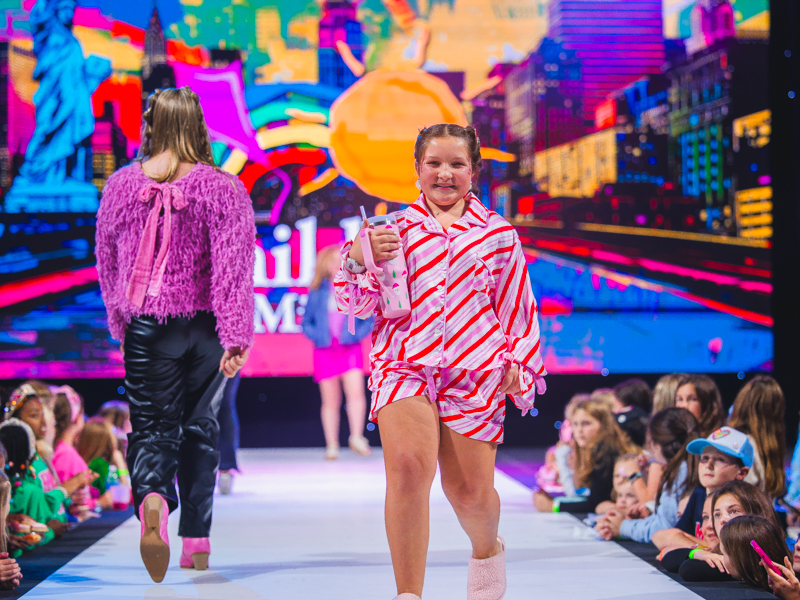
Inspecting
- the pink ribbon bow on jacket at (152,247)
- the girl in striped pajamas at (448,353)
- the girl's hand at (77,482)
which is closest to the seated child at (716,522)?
the girl in striped pajamas at (448,353)

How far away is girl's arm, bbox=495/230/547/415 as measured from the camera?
7.63 ft

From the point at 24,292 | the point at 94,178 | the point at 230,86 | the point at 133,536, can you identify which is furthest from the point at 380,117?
the point at 133,536

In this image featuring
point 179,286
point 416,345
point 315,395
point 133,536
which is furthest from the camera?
point 315,395

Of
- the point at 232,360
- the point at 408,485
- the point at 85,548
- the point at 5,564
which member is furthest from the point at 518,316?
the point at 85,548

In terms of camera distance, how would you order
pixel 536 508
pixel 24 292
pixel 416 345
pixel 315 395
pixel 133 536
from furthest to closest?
1. pixel 315 395
2. pixel 24 292
3. pixel 536 508
4. pixel 133 536
5. pixel 416 345

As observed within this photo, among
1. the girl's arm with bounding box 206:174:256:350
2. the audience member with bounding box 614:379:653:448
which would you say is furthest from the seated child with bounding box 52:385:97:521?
the audience member with bounding box 614:379:653:448

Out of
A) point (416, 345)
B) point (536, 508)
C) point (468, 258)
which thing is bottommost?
point (536, 508)

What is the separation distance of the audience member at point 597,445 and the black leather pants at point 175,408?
1846mm

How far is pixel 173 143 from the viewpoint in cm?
292

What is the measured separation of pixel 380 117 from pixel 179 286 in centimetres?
426

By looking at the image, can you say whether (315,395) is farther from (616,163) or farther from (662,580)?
(662,580)

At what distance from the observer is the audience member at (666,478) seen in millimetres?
3346

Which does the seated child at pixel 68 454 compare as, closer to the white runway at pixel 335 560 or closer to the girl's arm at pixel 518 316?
the white runway at pixel 335 560

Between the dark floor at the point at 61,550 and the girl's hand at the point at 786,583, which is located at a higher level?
the girl's hand at the point at 786,583
